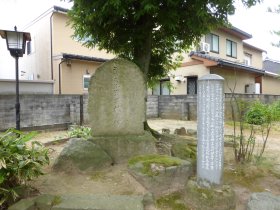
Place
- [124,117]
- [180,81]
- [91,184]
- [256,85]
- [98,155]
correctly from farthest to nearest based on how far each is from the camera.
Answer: [256,85], [180,81], [124,117], [98,155], [91,184]

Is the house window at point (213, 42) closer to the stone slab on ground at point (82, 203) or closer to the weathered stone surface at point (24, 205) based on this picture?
the stone slab on ground at point (82, 203)

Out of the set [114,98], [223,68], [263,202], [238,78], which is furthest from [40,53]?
[263,202]

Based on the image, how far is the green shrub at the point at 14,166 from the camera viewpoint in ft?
9.86

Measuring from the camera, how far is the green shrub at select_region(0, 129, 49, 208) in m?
3.00

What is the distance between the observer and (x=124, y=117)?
4.80 meters

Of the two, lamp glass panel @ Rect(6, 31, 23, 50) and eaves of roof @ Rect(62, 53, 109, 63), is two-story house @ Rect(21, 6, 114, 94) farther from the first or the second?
lamp glass panel @ Rect(6, 31, 23, 50)

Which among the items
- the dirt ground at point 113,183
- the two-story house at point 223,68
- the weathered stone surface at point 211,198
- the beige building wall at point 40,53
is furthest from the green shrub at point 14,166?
the beige building wall at point 40,53

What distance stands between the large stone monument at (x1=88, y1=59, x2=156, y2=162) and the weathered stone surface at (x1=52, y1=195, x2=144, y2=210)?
1.39m

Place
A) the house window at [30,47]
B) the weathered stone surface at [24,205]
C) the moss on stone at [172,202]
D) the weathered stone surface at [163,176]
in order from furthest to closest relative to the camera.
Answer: the house window at [30,47]
the weathered stone surface at [163,176]
the moss on stone at [172,202]
the weathered stone surface at [24,205]

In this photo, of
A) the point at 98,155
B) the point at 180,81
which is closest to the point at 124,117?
the point at 98,155

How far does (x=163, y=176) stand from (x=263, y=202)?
1.31 metres

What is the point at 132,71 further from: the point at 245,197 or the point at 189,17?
the point at 245,197

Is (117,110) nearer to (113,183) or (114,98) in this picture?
(114,98)

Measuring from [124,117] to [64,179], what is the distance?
153 cm
